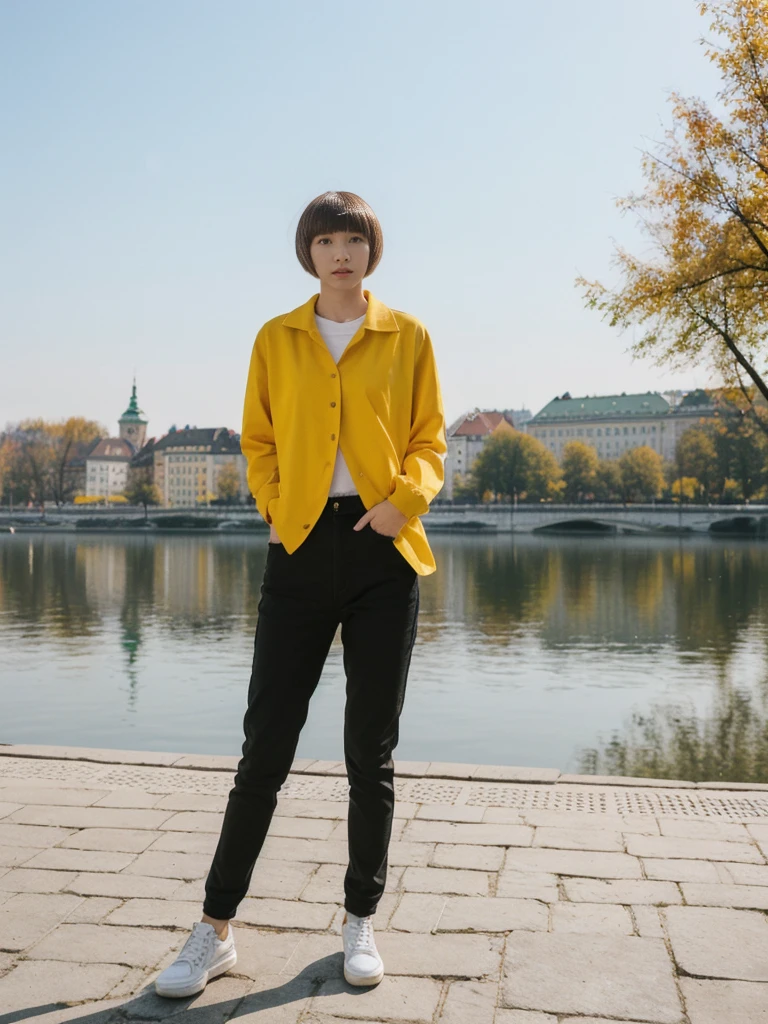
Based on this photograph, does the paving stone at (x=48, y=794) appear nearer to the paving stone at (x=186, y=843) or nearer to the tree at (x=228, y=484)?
the paving stone at (x=186, y=843)

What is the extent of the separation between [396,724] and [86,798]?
219cm

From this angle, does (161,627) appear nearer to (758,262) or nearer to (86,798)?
(758,262)

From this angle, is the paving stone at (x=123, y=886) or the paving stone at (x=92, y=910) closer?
the paving stone at (x=92, y=910)

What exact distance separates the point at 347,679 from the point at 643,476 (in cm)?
9916

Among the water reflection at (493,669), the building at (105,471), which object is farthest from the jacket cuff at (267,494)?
the building at (105,471)

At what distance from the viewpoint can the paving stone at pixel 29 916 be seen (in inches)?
122

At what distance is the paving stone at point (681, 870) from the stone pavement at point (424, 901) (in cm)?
1

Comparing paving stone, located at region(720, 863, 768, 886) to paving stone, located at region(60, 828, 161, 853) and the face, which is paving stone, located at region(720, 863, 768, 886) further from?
the face

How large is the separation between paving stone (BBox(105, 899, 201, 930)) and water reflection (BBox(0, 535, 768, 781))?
17.9 ft

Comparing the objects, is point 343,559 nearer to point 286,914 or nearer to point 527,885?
point 286,914

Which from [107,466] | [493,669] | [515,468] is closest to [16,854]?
[493,669]

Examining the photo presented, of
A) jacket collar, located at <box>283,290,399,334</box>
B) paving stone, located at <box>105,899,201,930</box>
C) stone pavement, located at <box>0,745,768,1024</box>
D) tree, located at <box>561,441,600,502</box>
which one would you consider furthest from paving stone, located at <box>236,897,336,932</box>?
tree, located at <box>561,441,600,502</box>

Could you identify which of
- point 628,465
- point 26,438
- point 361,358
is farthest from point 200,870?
point 26,438

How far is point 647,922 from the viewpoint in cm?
328
